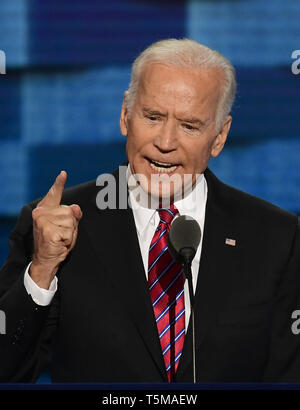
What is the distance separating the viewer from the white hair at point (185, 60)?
6.17 feet

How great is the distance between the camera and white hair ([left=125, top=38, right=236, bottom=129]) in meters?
1.88

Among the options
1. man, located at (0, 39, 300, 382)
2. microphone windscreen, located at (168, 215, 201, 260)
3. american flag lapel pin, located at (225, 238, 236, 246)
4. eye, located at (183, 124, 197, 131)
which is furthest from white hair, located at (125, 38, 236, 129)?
microphone windscreen, located at (168, 215, 201, 260)

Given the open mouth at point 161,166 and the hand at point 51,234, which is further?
the open mouth at point 161,166

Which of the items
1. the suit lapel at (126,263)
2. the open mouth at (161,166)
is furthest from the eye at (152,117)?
the suit lapel at (126,263)

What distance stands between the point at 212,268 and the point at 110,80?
1.23 meters

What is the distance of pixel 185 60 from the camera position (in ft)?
6.18

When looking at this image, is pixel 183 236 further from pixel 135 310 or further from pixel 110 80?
pixel 110 80

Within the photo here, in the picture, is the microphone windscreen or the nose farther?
the nose

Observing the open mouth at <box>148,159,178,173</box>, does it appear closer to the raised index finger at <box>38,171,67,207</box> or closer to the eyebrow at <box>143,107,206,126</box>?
the eyebrow at <box>143,107,206,126</box>

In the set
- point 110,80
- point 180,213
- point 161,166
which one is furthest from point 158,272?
point 110,80

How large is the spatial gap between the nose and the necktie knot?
0.52 feet

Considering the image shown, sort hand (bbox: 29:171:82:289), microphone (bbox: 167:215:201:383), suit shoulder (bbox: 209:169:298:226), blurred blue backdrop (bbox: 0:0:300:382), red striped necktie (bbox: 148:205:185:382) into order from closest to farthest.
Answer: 1. microphone (bbox: 167:215:201:383)
2. hand (bbox: 29:171:82:289)
3. red striped necktie (bbox: 148:205:185:382)
4. suit shoulder (bbox: 209:169:298:226)
5. blurred blue backdrop (bbox: 0:0:300:382)

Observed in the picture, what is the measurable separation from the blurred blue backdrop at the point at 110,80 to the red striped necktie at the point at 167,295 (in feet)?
3.36

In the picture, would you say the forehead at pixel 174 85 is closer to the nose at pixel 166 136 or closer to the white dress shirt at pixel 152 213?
the nose at pixel 166 136
